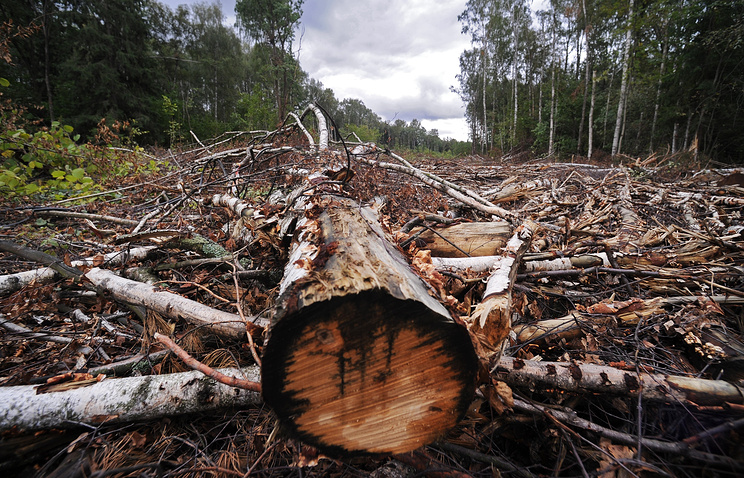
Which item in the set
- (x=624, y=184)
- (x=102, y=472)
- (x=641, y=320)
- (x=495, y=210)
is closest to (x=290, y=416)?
(x=102, y=472)

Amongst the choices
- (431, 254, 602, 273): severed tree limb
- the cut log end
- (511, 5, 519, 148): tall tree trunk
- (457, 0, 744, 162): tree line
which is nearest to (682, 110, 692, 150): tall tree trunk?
(457, 0, 744, 162): tree line

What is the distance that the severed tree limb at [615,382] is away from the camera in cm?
118

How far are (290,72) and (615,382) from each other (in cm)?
1738

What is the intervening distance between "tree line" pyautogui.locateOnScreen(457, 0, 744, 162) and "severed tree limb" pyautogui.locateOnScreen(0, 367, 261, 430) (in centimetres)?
1162

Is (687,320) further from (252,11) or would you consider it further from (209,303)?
(252,11)

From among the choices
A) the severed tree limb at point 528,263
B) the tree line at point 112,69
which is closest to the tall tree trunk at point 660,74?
the tree line at point 112,69

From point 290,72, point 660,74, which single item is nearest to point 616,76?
point 660,74

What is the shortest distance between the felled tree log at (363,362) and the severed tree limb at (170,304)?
42cm

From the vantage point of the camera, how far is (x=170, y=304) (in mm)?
1606

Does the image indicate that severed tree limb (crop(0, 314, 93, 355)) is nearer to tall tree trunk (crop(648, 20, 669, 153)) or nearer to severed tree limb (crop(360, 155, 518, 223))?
severed tree limb (crop(360, 155, 518, 223))

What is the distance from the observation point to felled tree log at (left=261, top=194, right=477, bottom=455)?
81 cm

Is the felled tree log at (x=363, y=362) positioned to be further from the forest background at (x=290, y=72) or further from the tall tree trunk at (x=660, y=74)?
the tall tree trunk at (x=660, y=74)

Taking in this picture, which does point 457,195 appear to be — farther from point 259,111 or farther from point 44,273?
point 259,111

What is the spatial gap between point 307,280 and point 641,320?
2098 millimetres
